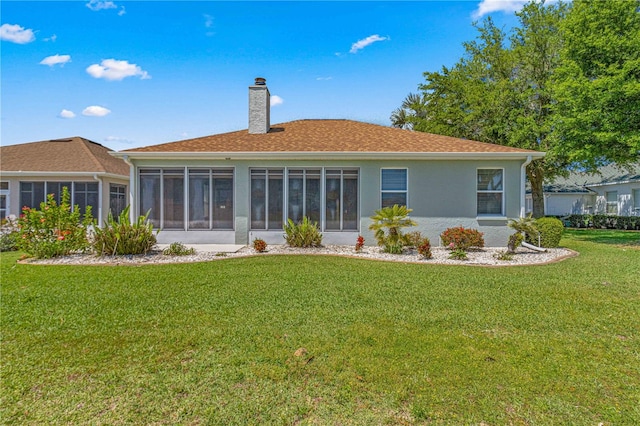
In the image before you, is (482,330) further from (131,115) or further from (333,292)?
(131,115)

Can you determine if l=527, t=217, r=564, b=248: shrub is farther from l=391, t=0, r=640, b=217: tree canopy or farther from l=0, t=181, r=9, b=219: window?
l=0, t=181, r=9, b=219: window

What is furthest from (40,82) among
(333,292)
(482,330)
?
(482,330)

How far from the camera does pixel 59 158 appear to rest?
1681cm

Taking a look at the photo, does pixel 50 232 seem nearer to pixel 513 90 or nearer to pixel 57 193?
pixel 57 193

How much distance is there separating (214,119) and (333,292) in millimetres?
11755

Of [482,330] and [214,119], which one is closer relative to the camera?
[482,330]

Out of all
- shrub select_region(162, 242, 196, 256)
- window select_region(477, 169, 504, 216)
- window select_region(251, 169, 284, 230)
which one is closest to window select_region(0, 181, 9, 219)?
shrub select_region(162, 242, 196, 256)

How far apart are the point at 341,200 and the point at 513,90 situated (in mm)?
14548

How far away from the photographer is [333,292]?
19.7 feet

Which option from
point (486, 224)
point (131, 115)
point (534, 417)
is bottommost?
point (534, 417)

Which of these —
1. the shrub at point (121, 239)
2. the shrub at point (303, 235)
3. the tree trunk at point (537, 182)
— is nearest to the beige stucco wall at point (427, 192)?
the shrub at point (303, 235)

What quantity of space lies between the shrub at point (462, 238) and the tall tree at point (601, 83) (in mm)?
6711

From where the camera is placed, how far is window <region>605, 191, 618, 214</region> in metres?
23.3

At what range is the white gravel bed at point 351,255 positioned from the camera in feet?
29.2
